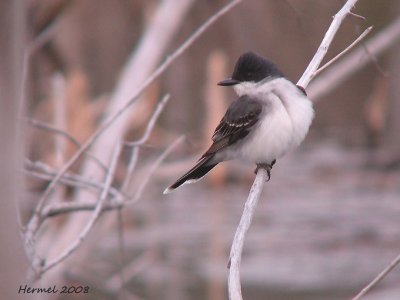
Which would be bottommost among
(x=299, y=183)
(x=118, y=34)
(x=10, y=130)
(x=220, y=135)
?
(x=299, y=183)

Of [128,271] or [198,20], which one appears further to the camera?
[198,20]

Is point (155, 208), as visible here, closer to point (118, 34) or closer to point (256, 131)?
point (118, 34)

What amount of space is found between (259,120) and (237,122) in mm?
115

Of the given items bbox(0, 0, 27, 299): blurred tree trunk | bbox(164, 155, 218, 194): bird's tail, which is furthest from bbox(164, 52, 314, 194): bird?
bbox(0, 0, 27, 299): blurred tree trunk

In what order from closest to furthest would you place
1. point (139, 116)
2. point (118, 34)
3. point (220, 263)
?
point (220, 263)
point (139, 116)
point (118, 34)

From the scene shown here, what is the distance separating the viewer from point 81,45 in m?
12.6

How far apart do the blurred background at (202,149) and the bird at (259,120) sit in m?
1.64

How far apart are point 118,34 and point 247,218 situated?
1037 centimetres

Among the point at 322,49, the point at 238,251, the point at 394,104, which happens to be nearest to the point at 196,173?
the point at 322,49

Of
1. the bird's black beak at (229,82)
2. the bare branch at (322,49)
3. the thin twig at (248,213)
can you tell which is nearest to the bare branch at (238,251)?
the thin twig at (248,213)

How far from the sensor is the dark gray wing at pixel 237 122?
438 centimetres

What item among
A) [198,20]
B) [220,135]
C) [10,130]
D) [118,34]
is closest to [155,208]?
[198,20]

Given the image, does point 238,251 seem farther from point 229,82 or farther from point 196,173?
point 229,82

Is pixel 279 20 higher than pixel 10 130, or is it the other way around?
pixel 10 130
